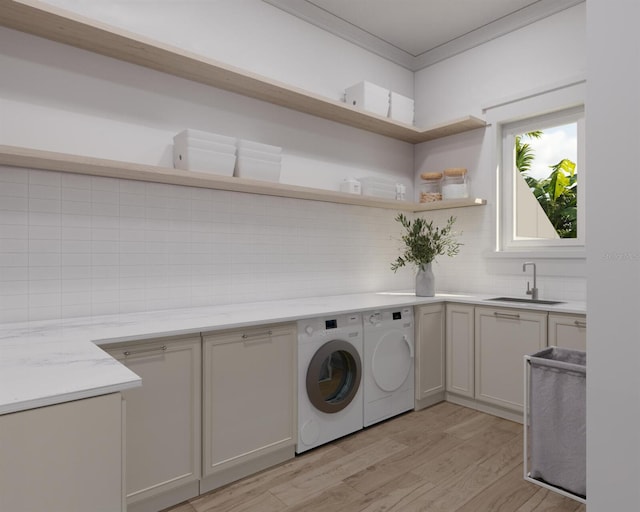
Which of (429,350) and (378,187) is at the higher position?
(378,187)

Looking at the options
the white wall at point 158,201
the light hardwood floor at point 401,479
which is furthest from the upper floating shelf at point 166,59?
the light hardwood floor at point 401,479

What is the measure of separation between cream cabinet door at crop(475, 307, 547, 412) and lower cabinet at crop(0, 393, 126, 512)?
2608mm

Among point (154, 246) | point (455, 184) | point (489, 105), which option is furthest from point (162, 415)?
point (489, 105)

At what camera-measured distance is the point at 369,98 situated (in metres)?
3.38

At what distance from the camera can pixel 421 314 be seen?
3186 millimetres

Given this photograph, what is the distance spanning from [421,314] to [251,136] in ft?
5.99

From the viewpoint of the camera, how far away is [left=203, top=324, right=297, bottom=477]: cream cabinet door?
2074 mm

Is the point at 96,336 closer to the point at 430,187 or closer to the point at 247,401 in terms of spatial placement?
the point at 247,401

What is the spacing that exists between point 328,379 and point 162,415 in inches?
41.6

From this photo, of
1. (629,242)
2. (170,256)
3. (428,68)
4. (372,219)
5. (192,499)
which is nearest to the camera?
(629,242)

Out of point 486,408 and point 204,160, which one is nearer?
point 204,160

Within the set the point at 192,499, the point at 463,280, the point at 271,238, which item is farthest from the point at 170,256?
the point at 463,280

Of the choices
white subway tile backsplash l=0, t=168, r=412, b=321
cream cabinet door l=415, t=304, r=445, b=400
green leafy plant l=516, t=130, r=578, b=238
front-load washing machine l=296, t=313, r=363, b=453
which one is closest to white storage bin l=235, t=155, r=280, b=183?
white subway tile backsplash l=0, t=168, r=412, b=321

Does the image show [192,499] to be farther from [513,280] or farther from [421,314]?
[513,280]
